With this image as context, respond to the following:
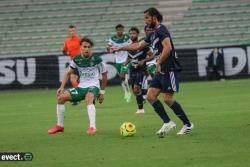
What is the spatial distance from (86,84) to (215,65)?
17.2m

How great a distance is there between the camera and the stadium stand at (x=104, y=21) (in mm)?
33969

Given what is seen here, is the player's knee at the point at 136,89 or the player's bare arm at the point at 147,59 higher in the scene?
the player's bare arm at the point at 147,59

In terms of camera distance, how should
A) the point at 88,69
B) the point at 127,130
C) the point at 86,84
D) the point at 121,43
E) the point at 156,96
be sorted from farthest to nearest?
the point at 121,43, the point at 88,69, the point at 86,84, the point at 156,96, the point at 127,130

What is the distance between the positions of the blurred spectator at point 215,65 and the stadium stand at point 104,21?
2.27m

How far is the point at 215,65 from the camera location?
30.8 metres

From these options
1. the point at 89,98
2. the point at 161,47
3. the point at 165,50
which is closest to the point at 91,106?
the point at 89,98

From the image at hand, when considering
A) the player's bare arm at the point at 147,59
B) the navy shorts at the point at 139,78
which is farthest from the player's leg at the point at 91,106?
the navy shorts at the point at 139,78

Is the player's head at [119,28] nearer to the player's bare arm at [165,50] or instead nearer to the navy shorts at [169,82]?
the navy shorts at [169,82]

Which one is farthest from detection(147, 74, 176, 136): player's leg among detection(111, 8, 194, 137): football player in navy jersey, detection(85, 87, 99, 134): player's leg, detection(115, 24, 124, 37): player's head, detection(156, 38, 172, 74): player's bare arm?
detection(115, 24, 124, 37): player's head

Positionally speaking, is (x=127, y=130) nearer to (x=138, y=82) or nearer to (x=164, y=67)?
(x=164, y=67)

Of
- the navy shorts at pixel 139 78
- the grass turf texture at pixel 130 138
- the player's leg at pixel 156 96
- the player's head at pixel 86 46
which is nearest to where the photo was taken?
the grass turf texture at pixel 130 138

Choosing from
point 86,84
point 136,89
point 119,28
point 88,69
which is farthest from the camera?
→ point 119,28

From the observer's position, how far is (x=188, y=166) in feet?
30.5

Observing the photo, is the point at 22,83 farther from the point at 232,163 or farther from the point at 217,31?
the point at 232,163
